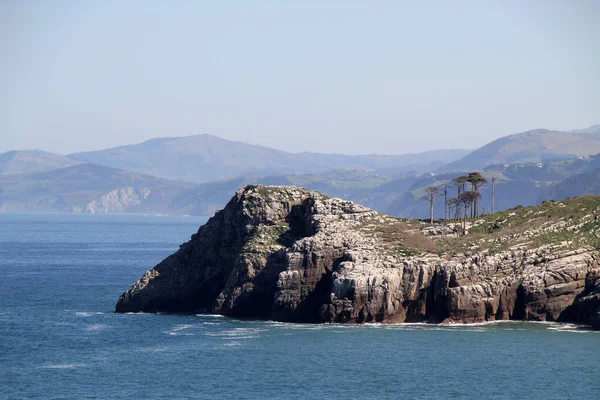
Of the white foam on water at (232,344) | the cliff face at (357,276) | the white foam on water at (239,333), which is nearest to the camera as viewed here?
the white foam on water at (232,344)

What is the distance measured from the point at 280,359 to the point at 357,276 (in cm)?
1721

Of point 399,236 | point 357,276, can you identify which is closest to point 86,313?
point 357,276

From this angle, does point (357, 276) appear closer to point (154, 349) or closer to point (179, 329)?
point (179, 329)

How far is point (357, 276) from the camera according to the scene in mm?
96688

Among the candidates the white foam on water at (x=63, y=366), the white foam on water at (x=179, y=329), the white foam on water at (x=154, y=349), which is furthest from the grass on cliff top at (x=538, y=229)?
the white foam on water at (x=63, y=366)

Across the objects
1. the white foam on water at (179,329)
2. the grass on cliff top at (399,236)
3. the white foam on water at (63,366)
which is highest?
the grass on cliff top at (399,236)

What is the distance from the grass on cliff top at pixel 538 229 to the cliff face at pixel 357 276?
134 centimetres

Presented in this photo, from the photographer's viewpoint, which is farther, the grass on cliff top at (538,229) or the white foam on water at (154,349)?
the grass on cliff top at (538,229)

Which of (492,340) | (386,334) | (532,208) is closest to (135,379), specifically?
(386,334)

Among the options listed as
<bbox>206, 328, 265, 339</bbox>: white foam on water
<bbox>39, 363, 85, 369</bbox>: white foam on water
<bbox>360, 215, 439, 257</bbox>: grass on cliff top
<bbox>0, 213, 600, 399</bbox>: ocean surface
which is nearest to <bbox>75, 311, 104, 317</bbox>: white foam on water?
<bbox>0, 213, 600, 399</bbox>: ocean surface

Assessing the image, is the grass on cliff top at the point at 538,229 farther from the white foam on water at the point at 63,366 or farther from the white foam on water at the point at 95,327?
the white foam on water at the point at 63,366

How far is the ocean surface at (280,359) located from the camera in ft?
236

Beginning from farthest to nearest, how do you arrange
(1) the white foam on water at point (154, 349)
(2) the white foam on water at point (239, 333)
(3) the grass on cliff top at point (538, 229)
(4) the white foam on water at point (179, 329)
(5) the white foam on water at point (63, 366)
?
(3) the grass on cliff top at point (538, 229) → (4) the white foam on water at point (179, 329) → (2) the white foam on water at point (239, 333) → (1) the white foam on water at point (154, 349) → (5) the white foam on water at point (63, 366)

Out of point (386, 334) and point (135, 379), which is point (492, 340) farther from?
point (135, 379)
